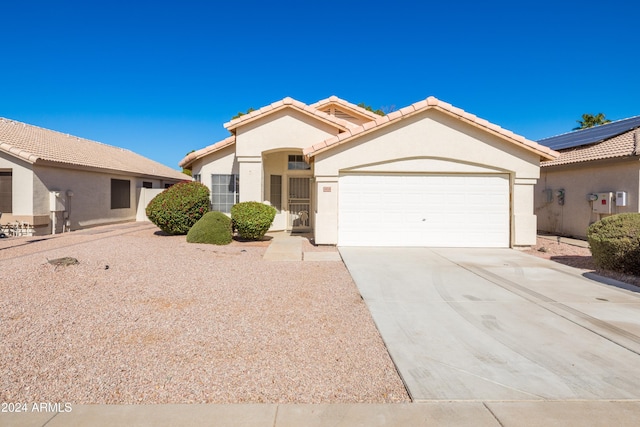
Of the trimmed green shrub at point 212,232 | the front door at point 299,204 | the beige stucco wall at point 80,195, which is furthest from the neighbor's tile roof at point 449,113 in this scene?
the beige stucco wall at point 80,195

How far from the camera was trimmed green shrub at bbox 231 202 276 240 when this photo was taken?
41.4 ft

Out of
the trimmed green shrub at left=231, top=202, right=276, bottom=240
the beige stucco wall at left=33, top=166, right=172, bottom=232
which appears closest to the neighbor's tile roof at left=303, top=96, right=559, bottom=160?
the trimmed green shrub at left=231, top=202, right=276, bottom=240

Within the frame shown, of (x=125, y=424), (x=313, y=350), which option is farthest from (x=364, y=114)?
(x=125, y=424)

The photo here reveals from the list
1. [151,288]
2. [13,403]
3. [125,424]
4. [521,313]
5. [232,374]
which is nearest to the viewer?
[125,424]

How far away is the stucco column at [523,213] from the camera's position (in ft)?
38.7

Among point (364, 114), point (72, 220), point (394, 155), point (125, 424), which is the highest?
point (364, 114)

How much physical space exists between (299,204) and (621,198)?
11079 mm

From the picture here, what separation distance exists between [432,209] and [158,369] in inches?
386

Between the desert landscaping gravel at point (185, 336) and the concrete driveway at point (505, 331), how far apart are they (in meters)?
0.45

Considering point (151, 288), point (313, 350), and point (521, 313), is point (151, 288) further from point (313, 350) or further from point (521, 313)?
point (521, 313)

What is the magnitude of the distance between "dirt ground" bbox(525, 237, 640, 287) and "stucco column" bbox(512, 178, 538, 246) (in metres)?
0.41

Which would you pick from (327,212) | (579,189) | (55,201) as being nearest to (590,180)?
(579,189)

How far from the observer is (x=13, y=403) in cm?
324

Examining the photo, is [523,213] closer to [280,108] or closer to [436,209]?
[436,209]
